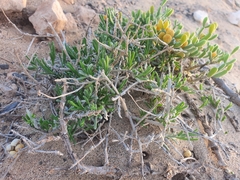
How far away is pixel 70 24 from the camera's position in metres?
2.58

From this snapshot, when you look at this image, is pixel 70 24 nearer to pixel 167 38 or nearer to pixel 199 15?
pixel 167 38

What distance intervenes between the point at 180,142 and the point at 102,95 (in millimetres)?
626

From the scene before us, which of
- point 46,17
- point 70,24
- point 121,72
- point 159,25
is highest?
point 159,25

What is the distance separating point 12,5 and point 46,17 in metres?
0.32

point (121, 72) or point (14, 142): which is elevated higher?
point (121, 72)

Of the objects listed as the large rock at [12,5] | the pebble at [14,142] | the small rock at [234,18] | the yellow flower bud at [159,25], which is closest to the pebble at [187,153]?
the yellow flower bud at [159,25]

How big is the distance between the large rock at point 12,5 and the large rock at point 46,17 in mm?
149

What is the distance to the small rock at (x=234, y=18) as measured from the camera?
11.9ft

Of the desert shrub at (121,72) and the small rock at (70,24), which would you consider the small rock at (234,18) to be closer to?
the desert shrub at (121,72)

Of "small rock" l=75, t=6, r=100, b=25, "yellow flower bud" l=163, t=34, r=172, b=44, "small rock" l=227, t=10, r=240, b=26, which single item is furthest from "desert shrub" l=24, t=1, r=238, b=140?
"small rock" l=227, t=10, r=240, b=26

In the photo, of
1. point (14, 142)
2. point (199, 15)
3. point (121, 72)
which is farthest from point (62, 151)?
point (199, 15)

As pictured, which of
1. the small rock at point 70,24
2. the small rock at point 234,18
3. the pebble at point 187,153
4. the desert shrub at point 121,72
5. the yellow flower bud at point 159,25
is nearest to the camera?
the desert shrub at point 121,72

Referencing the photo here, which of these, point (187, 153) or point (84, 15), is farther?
point (84, 15)

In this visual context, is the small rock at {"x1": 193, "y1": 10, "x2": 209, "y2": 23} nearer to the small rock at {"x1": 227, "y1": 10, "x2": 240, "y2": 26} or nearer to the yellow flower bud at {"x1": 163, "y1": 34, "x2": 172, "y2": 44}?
the small rock at {"x1": 227, "y1": 10, "x2": 240, "y2": 26}
